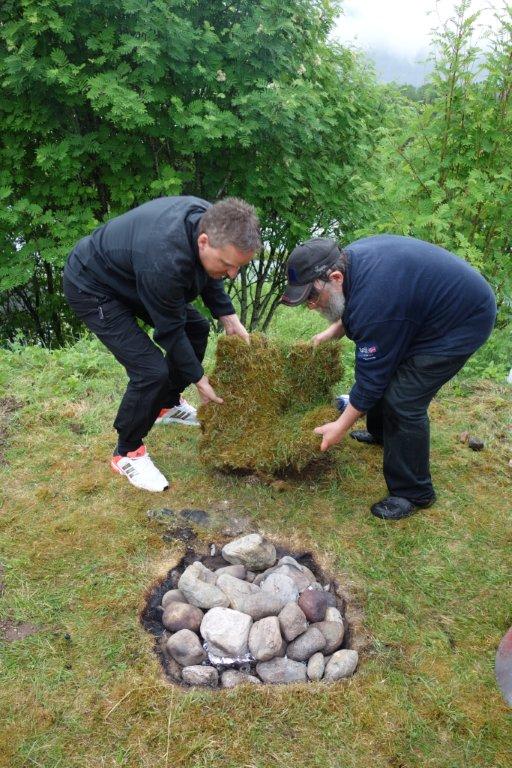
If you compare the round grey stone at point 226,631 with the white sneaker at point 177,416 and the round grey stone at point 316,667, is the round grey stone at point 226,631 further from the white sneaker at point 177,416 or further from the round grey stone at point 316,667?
the white sneaker at point 177,416

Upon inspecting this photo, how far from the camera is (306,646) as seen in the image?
2.61 m

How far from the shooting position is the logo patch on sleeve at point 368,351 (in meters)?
2.91

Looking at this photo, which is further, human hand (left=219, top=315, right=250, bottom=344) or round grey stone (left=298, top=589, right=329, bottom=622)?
human hand (left=219, top=315, right=250, bottom=344)

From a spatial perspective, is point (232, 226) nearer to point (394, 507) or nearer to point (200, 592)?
point (200, 592)

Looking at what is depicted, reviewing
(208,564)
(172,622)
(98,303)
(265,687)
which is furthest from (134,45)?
(265,687)

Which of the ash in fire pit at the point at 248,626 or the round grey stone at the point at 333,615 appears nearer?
the ash in fire pit at the point at 248,626

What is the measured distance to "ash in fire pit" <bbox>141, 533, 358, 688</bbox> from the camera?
2525mm

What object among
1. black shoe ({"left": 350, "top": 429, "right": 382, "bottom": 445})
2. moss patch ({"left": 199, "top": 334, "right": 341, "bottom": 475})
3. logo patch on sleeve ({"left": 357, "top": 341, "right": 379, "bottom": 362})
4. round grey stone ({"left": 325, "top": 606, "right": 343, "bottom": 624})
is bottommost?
round grey stone ({"left": 325, "top": 606, "right": 343, "bottom": 624})

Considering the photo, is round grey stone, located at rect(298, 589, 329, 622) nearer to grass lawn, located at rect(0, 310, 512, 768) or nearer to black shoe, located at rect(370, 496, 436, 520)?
grass lawn, located at rect(0, 310, 512, 768)

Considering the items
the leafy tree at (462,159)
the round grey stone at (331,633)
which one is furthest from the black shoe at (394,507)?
the leafy tree at (462,159)

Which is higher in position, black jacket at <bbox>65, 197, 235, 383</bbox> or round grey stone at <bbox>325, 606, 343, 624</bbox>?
black jacket at <bbox>65, 197, 235, 383</bbox>

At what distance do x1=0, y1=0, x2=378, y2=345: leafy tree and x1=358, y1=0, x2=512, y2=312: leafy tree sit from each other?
95 centimetres

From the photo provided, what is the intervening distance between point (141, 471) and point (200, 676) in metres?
1.53

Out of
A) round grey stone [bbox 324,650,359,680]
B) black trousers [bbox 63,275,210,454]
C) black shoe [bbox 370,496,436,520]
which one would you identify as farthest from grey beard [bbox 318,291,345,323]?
round grey stone [bbox 324,650,359,680]
